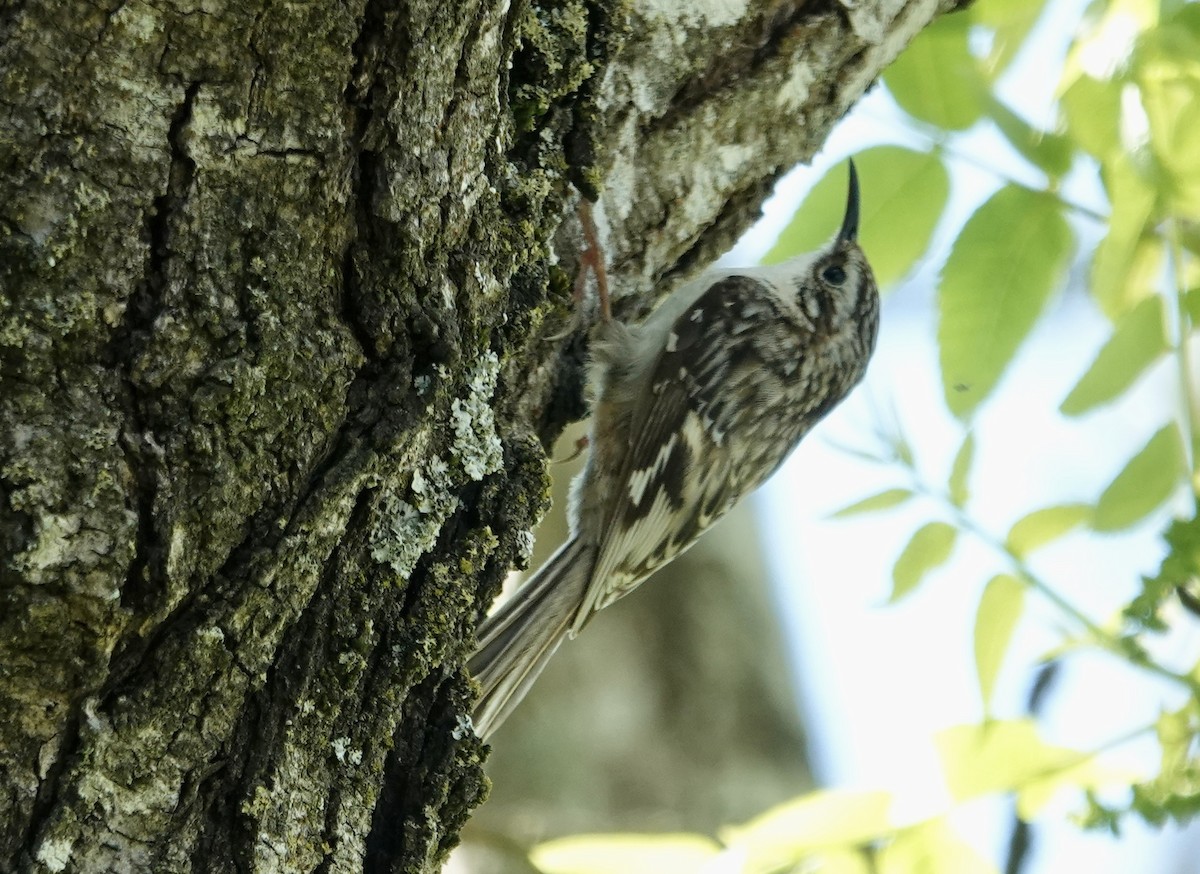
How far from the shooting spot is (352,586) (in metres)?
1.07

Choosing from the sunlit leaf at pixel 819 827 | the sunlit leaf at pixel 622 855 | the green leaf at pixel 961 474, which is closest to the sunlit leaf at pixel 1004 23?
the green leaf at pixel 961 474

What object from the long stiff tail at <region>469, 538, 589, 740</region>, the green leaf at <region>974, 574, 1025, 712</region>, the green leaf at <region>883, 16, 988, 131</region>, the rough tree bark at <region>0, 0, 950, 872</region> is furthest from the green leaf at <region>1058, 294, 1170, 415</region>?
the long stiff tail at <region>469, 538, 589, 740</region>

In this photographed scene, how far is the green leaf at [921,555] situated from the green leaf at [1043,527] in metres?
0.08

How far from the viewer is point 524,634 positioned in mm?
1850

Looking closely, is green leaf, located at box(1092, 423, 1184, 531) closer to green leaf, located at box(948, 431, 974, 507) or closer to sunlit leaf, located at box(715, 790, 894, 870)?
green leaf, located at box(948, 431, 974, 507)

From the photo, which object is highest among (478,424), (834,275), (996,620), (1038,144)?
(834,275)

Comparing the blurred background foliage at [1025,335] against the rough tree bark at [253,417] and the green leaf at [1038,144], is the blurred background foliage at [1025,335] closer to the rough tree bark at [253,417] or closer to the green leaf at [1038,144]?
the green leaf at [1038,144]

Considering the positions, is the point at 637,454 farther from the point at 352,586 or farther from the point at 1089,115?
the point at 352,586

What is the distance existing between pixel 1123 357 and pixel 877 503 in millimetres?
377

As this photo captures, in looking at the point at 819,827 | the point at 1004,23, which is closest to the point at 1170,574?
the point at 819,827

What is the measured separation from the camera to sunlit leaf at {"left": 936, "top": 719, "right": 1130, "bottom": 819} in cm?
146

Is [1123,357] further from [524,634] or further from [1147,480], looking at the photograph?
[524,634]

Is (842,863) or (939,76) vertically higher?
(939,76)

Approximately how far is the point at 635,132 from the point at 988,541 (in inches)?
26.4
